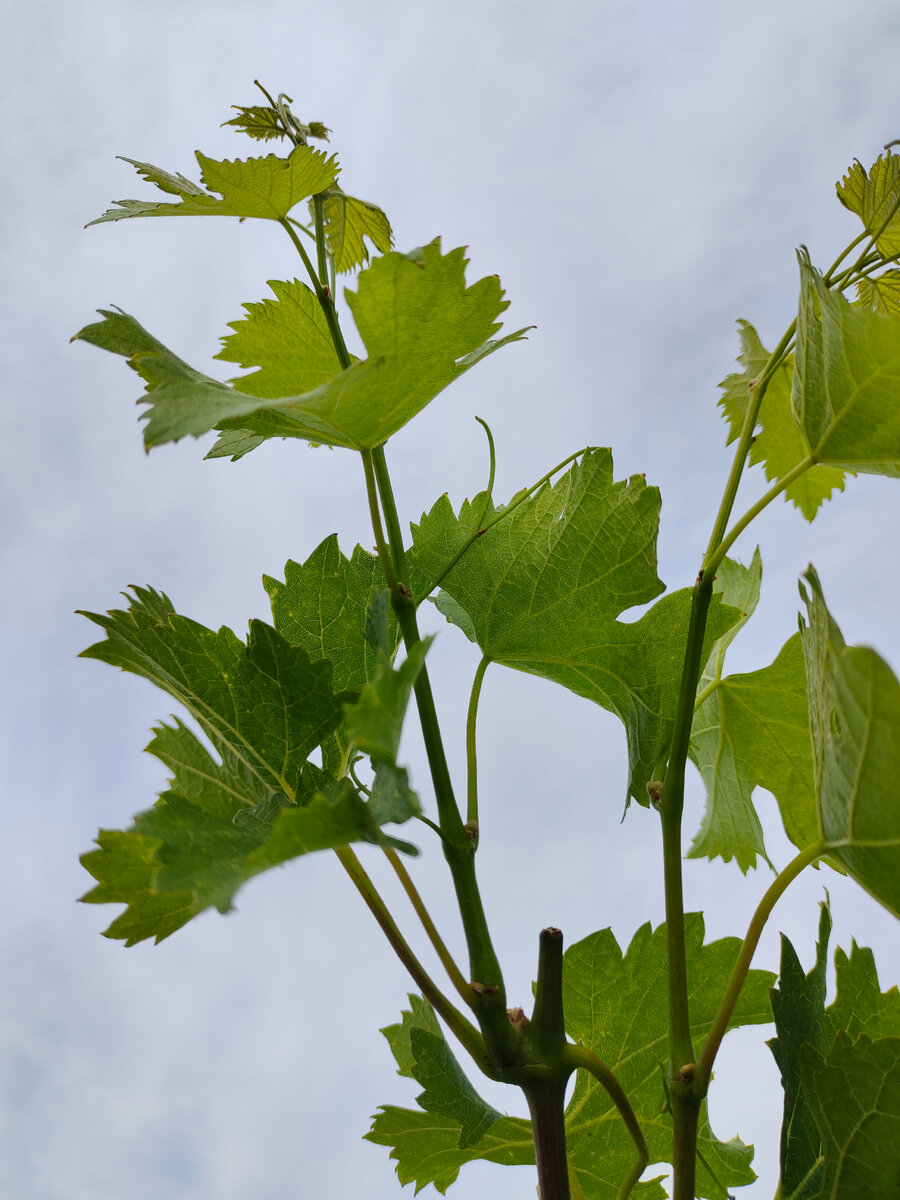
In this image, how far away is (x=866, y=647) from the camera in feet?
1.28

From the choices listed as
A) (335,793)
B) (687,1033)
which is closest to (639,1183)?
(687,1033)

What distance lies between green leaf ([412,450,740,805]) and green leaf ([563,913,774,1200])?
0.11m

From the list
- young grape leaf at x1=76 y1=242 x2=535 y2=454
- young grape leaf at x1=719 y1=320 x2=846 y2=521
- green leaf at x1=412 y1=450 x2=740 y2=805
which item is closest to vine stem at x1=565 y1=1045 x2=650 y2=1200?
green leaf at x1=412 y1=450 x2=740 y2=805

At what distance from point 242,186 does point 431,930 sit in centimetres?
40

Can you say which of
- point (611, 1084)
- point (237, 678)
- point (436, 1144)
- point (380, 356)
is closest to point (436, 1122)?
point (436, 1144)

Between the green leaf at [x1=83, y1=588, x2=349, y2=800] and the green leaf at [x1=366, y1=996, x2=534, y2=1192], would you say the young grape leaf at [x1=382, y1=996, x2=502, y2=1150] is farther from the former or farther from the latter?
the green leaf at [x1=83, y1=588, x2=349, y2=800]

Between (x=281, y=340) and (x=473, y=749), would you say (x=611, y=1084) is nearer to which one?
(x=473, y=749)

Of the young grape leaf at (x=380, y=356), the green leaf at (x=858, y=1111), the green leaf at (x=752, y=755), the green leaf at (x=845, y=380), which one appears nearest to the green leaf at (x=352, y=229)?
the young grape leaf at (x=380, y=356)

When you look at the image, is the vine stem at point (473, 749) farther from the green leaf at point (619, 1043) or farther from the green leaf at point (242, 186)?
the green leaf at point (242, 186)

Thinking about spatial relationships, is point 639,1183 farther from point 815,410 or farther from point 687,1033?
point 815,410

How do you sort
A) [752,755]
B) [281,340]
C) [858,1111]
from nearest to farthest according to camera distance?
1. [858,1111]
2. [281,340]
3. [752,755]

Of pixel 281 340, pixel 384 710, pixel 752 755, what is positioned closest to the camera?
pixel 384 710

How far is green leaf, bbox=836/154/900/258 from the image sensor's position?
59 cm

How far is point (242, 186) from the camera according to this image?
53 centimetres
